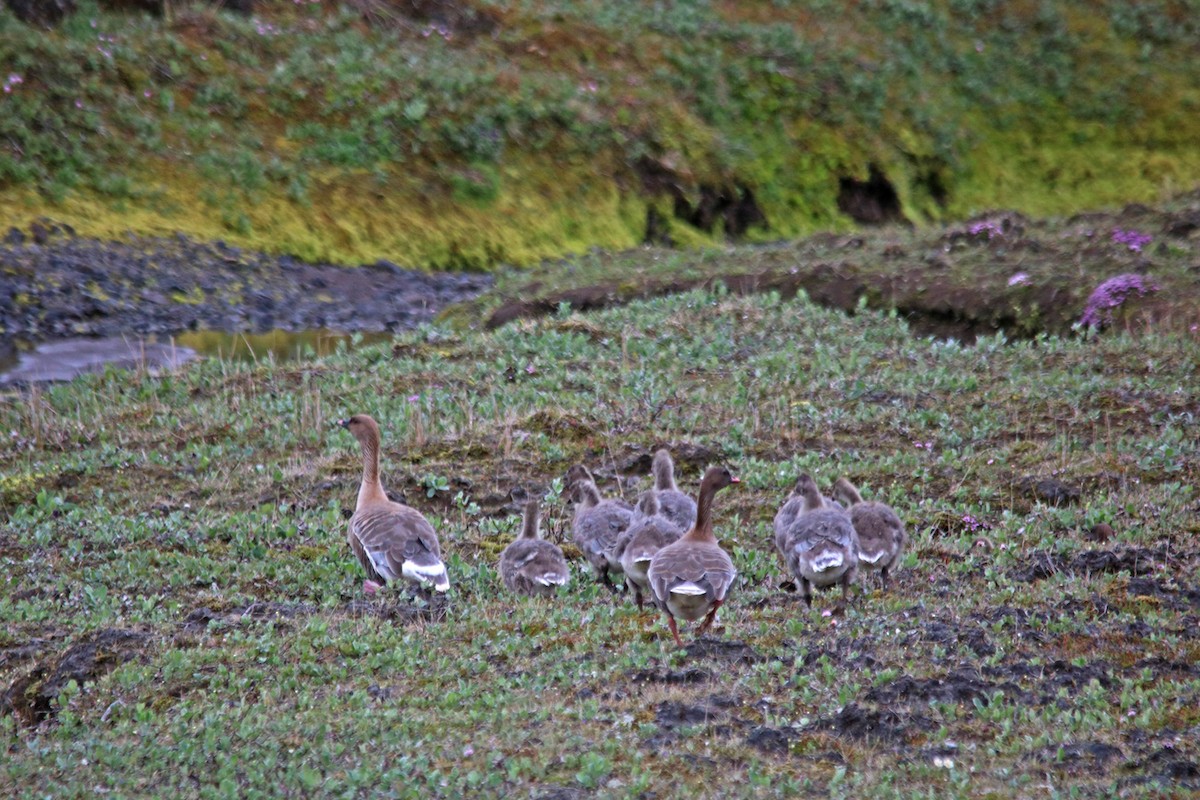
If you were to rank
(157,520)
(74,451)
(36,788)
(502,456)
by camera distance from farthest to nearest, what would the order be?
(74,451) → (502,456) → (157,520) → (36,788)

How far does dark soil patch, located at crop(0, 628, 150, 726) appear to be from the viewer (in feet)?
30.4

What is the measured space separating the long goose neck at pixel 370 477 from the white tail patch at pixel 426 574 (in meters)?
1.18

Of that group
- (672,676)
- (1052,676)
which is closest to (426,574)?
(672,676)

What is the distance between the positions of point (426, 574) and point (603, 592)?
4.86 ft

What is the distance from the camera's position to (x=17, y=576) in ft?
39.9

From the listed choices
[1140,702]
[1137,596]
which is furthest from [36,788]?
[1137,596]

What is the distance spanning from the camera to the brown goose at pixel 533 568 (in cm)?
1134

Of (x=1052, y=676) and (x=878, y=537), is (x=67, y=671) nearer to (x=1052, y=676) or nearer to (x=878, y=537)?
(x=878, y=537)

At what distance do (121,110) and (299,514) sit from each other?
2319 centimetres

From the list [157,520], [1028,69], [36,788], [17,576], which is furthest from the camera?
[1028,69]

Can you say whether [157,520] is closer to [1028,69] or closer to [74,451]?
[74,451]

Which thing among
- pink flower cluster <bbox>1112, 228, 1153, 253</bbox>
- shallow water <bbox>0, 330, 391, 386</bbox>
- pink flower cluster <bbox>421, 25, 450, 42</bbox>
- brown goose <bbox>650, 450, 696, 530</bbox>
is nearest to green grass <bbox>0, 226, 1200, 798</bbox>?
brown goose <bbox>650, 450, 696, 530</bbox>

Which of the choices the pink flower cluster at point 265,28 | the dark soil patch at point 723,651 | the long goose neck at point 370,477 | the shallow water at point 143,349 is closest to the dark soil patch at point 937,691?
the dark soil patch at point 723,651

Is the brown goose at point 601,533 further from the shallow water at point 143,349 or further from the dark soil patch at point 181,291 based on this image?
the dark soil patch at point 181,291
